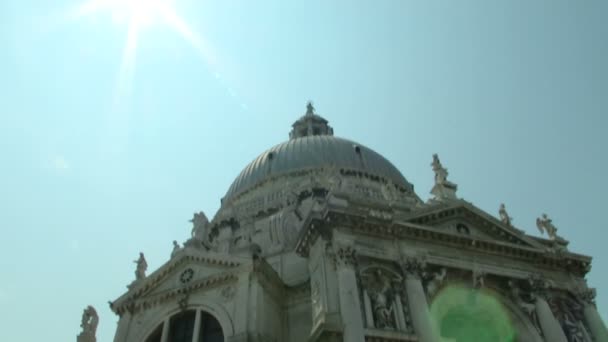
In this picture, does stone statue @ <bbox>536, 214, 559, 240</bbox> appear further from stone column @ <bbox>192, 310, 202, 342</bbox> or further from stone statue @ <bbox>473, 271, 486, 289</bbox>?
stone column @ <bbox>192, 310, 202, 342</bbox>

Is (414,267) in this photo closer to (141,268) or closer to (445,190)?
(445,190)

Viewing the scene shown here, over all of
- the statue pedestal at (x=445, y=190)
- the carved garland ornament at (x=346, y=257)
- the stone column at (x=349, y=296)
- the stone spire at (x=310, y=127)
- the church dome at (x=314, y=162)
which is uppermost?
the stone spire at (x=310, y=127)

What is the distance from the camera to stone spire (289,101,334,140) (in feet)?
171

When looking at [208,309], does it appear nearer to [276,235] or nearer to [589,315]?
[276,235]

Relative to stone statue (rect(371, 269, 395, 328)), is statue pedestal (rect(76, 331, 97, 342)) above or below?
above

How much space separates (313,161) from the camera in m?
40.3

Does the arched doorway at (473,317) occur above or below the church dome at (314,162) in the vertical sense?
below

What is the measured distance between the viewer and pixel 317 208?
971 inches

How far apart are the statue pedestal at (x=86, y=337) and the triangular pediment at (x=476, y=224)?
1712 centimetres

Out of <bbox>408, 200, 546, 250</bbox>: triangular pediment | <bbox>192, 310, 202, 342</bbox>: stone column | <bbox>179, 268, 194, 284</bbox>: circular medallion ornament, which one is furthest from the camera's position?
<bbox>179, 268, 194, 284</bbox>: circular medallion ornament

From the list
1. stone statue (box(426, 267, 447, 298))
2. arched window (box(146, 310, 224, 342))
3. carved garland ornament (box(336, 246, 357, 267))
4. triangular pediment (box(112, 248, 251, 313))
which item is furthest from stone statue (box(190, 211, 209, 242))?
stone statue (box(426, 267, 447, 298))

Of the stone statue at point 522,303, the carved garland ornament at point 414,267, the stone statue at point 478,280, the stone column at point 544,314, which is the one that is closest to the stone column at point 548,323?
the stone column at point 544,314

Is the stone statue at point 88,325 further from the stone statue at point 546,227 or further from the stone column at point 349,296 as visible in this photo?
the stone statue at point 546,227

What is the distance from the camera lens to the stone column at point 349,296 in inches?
808
